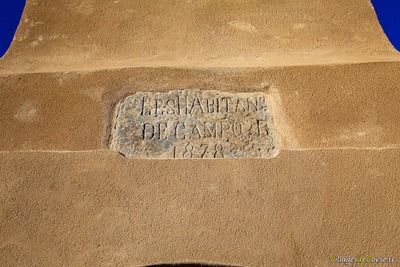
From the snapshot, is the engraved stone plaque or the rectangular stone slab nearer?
the engraved stone plaque

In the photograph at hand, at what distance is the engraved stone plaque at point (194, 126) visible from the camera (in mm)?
3975

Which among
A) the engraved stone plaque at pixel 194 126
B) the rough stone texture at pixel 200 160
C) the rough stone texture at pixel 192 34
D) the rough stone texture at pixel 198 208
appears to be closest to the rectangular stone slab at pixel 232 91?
the rough stone texture at pixel 200 160

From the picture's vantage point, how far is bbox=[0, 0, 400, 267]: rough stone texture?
331cm

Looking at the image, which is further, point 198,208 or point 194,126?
point 194,126

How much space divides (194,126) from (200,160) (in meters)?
0.50

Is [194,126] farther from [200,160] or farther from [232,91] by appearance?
Answer: [232,91]

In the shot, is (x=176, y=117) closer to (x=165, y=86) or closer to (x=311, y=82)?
(x=165, y=86)

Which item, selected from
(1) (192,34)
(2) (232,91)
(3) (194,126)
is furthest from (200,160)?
(1) (192,34)

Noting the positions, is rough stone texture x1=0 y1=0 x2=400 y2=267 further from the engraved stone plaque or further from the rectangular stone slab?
the engraved stone plaque

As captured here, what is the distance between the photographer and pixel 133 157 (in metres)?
3.90

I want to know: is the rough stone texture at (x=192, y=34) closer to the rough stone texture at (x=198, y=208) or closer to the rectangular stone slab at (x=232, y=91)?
the rectangular stone slab at (x=232, y=91)

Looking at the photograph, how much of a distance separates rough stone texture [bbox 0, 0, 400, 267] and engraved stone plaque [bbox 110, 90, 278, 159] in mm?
133

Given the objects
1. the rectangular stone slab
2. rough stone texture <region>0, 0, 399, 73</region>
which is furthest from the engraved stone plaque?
rough stone texture <region>0, 0, 399, 73</region>

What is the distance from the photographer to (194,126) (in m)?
4.17
